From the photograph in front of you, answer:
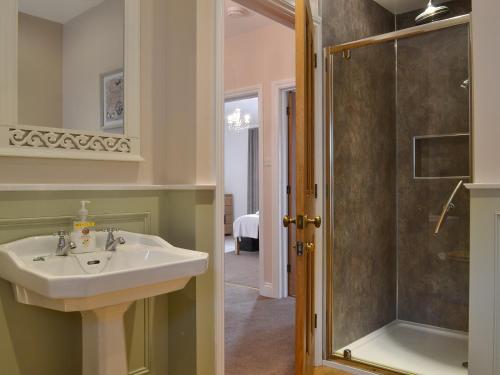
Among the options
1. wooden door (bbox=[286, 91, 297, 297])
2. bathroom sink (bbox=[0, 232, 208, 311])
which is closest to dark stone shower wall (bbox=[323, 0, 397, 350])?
wooden door (bbox=[286, 91, 297, 297])

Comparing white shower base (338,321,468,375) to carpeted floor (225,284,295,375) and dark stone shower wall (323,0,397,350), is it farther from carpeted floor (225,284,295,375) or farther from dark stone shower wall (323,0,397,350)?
carpeted floor (225,284,295,375)

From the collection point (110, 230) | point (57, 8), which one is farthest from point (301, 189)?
point (57, 8)

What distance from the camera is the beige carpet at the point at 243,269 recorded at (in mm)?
4773

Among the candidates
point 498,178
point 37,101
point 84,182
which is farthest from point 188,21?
point 498,178

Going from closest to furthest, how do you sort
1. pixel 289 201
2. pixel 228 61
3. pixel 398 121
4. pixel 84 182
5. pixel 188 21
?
pixel 84 182
pixel 188 21
pixel 398 121
pixel 289 201
pixel 228 61

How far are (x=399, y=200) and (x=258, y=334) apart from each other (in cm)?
156

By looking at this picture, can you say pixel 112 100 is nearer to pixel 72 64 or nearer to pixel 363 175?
pixel 72 64

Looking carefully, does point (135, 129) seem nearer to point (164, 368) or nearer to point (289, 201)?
point (164, 368)

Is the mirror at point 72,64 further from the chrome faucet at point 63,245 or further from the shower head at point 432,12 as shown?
the shower head at point 432,12

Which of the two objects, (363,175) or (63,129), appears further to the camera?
(363,175)

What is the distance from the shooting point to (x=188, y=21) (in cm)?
200

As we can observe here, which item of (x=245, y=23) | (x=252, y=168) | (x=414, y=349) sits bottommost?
(x=414, y=349)

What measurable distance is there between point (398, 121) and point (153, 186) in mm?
2230

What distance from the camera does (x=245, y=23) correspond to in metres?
4.10
